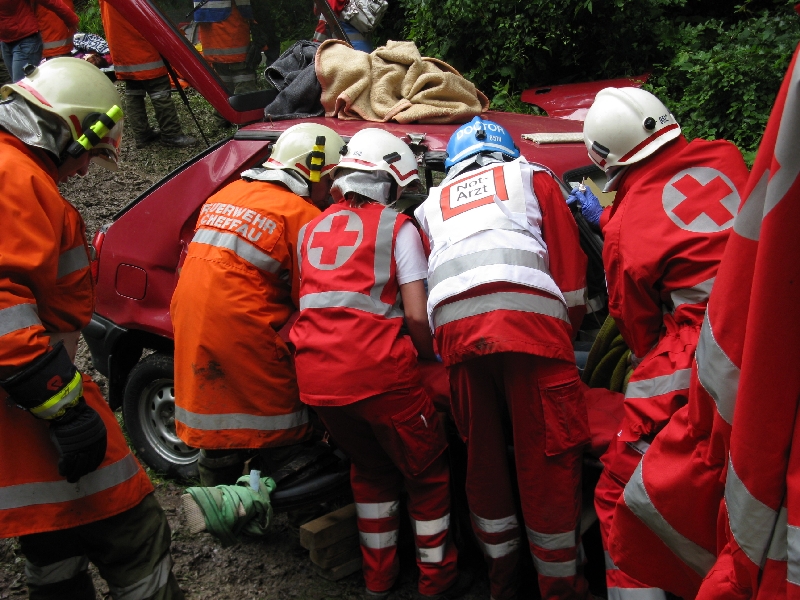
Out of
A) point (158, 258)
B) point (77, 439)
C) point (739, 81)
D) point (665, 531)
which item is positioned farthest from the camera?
point (739, 81)

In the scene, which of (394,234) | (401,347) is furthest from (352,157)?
(401,347)

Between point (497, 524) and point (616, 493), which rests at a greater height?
point (616, 493)

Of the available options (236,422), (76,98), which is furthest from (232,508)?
(76,98)

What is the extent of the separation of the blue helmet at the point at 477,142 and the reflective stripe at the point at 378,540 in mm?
1560

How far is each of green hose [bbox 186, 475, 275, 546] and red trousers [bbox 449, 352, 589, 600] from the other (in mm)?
825

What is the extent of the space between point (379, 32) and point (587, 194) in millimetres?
6746

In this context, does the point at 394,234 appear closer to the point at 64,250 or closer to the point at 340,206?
the point at 340,206

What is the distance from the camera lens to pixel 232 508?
286 centimetres

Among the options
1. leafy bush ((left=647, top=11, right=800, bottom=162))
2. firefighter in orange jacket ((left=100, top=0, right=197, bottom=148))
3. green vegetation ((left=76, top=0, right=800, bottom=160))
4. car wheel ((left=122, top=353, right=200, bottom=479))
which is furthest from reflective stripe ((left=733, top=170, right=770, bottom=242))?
firefighter in orange jacket ((left=100, top=0, right=197, bottom=148))

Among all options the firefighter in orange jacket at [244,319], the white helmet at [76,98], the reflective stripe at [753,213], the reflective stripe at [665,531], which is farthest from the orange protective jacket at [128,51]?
the reflective stripe at [753,213]

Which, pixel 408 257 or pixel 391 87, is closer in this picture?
pixel 408 257

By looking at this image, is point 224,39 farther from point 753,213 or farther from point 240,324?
point 753,213

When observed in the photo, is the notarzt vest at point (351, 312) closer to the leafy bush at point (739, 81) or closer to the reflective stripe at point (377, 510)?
the reflective stripe at point (377, 510)

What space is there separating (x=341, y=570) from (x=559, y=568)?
1.00 metres
